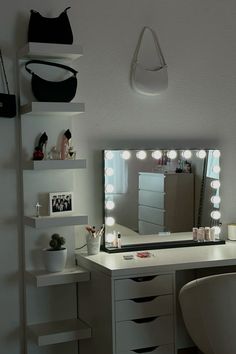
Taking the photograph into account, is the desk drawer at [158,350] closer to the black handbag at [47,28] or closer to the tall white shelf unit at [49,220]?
the tall white shelf unit at [49,220]

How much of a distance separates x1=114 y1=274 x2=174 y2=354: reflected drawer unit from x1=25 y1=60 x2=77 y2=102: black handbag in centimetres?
94

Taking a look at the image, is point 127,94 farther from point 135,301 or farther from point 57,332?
point 57,332

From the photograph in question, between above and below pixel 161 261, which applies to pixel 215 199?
above

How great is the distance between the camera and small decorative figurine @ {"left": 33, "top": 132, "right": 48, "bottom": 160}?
271 cm

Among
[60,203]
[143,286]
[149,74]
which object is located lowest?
[143,286]

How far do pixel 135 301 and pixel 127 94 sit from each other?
3.79 feet

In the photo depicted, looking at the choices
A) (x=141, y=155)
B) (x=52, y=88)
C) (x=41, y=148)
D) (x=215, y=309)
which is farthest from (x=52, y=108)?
(x=215, y=309)

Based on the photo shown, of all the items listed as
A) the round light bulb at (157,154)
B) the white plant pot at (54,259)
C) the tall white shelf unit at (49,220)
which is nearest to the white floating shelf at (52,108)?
the tall white shelf unit at (49,220)

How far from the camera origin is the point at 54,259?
8.92 ft

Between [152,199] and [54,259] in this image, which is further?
[152,199]

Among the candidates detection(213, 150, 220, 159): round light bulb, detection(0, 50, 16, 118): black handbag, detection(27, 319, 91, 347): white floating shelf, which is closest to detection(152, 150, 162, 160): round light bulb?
detection(213, 150, 220, 159): round light bulb

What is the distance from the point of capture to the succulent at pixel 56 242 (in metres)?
2.76

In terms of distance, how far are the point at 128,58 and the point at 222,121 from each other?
0.72 m

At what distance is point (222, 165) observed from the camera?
332cm
